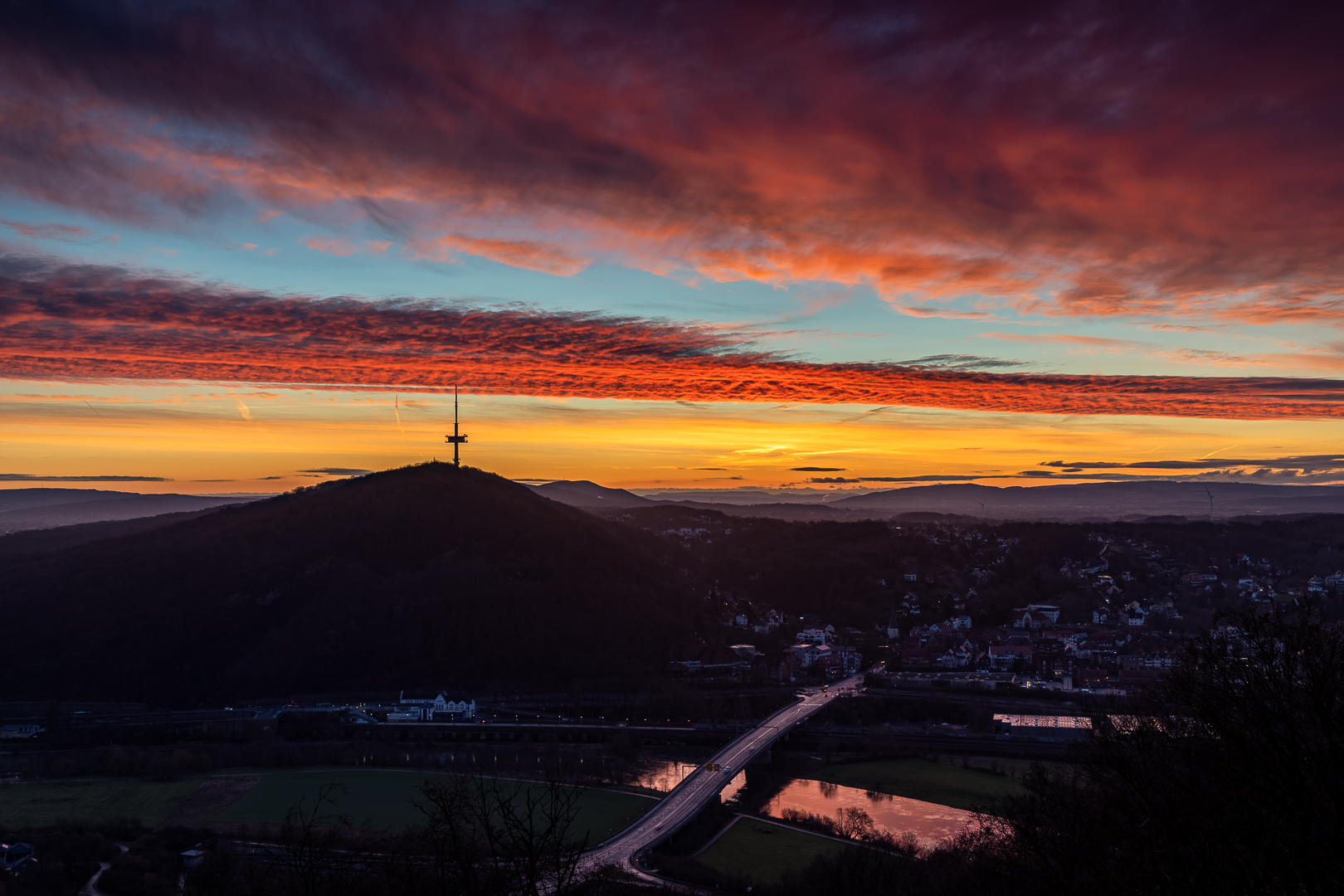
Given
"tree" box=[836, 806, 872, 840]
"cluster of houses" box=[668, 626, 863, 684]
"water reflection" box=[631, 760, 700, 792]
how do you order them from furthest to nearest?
"cluster of houses" box=[668, 626, 863, 684] → "water reflection" box=[631, 760, 700, 792] → "tree" box=[836, 806, 872, 840]

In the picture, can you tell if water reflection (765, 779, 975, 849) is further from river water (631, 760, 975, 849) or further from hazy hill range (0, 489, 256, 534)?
hazy hill range (0, 489, 256, 534)

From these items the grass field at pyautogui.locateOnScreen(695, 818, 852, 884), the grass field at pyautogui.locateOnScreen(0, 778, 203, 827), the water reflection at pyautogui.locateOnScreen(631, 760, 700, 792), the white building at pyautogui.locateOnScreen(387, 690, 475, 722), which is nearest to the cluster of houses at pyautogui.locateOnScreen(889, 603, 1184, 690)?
the water reflection at pyautogui.locateOnScreen(631, 760, 700, 792)

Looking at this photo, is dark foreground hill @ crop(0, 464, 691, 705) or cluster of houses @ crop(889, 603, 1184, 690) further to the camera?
cluster of houses @ crop(889, 603, 1184, 690)

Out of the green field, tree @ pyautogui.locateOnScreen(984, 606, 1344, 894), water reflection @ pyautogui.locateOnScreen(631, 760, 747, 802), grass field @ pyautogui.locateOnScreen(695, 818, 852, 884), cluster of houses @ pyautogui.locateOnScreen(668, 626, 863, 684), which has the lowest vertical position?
cluster of houses @ pyautogui.locateOnScreen(668, 626, 863, 684)

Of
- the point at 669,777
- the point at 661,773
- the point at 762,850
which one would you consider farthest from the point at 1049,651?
the point at 762,850

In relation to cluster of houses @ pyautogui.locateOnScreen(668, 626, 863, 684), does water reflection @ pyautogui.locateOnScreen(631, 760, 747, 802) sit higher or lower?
higher

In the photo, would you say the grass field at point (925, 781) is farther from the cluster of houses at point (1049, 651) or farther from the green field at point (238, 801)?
the cluster of houses at point (1049, 651)
